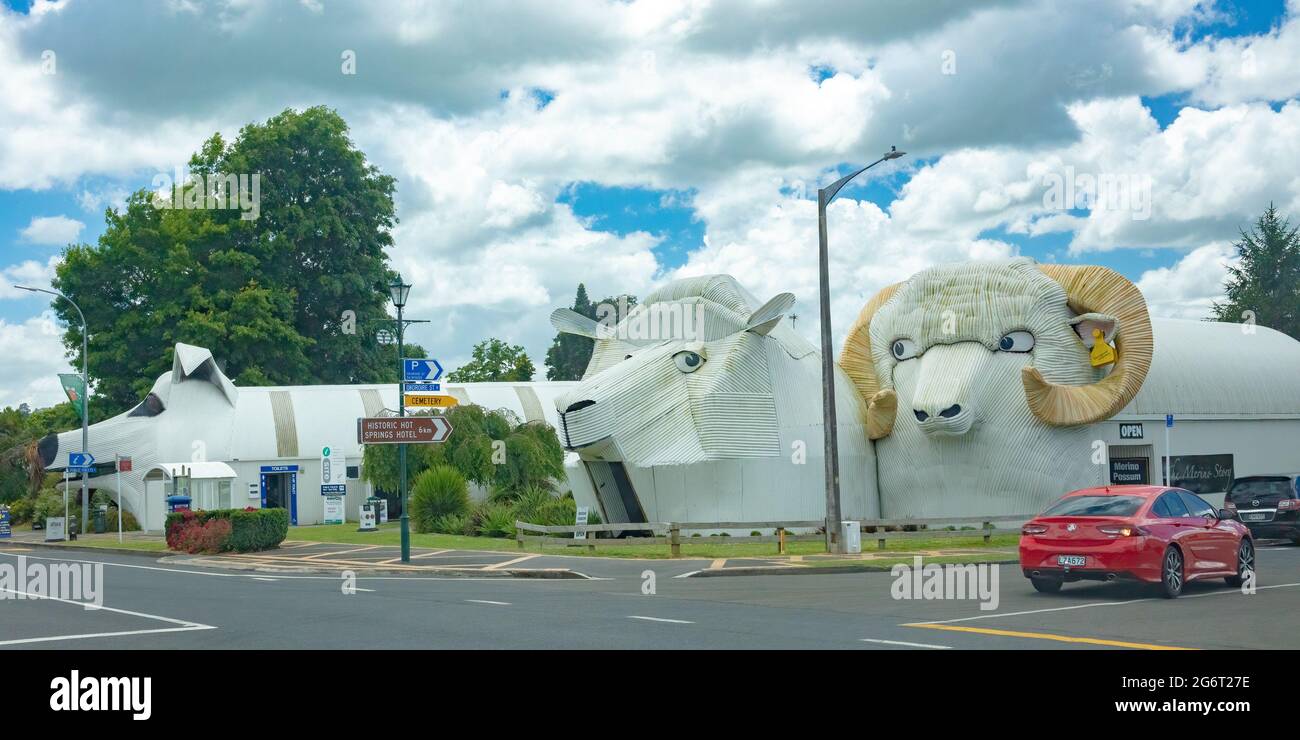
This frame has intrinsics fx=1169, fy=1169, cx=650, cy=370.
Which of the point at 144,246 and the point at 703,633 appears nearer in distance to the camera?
the point at 703,633

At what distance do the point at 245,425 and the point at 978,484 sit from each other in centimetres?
2740

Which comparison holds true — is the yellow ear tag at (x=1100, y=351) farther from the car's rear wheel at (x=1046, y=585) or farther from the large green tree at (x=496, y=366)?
the large green tree at (x=496, y=366)

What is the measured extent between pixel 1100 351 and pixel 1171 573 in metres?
15.2

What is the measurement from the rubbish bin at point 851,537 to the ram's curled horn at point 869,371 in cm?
631

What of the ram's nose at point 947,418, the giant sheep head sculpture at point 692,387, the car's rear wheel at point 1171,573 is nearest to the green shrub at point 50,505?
the giant sheep head sculpture at point 692,387

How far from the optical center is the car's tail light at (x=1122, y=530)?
1431 centimetres

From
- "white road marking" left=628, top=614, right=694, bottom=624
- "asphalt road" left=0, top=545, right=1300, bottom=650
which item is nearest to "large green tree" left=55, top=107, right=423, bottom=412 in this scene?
"asphalt road" left=0, top=545, right=1300, bottom=650

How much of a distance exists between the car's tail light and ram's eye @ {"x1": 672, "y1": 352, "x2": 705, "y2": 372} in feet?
48.2

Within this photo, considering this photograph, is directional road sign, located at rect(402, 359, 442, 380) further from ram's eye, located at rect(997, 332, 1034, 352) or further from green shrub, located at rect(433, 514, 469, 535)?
ram's eye, located at rect(997, 332, 1034, 352)

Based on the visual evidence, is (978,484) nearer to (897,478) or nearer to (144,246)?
(897,478)

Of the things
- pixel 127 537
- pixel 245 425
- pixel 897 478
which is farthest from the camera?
pixel 245 425

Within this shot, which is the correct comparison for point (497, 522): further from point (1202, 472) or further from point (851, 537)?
point (1202, 472)
